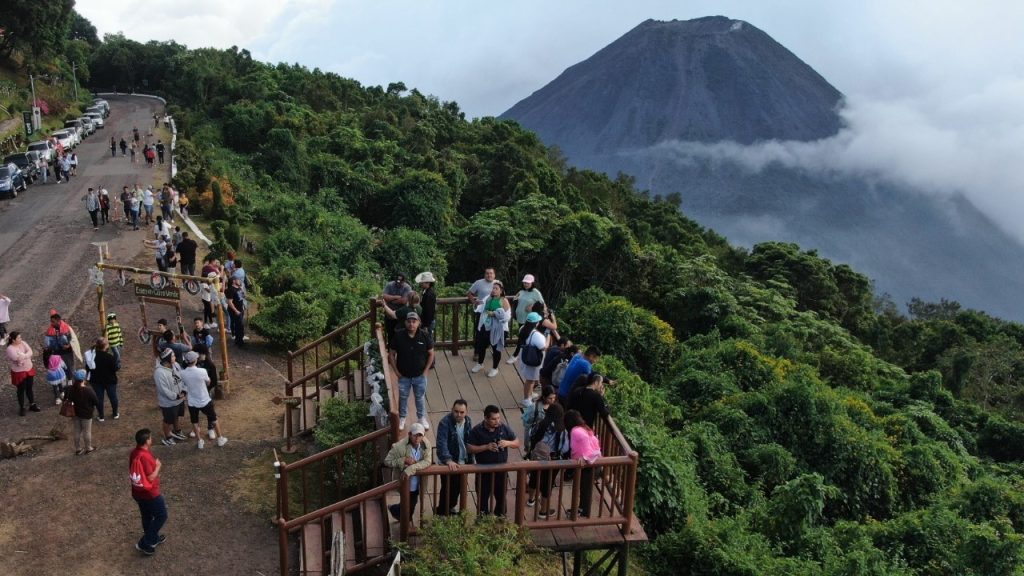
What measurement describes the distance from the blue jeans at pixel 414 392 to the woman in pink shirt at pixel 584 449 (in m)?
2.08

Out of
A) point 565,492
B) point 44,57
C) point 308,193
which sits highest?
point 44,57

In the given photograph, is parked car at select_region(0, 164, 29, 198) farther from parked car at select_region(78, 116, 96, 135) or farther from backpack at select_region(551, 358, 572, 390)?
backpack at select_region(551, 358, 572, 390)

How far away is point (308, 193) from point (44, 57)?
114ft

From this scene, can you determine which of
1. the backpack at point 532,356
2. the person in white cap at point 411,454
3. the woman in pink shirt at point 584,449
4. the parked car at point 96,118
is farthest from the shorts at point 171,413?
the parked car at point 96,118

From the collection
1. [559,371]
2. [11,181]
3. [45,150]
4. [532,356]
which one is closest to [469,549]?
[559,371]

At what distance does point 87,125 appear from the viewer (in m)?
50.3

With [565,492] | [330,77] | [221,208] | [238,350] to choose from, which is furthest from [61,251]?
[330,77]

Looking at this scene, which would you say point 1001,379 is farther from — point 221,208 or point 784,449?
point 221,208

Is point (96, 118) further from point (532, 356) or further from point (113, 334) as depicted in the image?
point (532, 356)

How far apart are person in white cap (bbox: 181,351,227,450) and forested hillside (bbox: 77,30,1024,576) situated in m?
4.37

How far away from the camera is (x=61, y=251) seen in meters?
22.4

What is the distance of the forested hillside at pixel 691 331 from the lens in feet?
37.4

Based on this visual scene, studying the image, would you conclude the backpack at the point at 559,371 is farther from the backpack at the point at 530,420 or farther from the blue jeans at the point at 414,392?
the blue jeans at the point at 414,392

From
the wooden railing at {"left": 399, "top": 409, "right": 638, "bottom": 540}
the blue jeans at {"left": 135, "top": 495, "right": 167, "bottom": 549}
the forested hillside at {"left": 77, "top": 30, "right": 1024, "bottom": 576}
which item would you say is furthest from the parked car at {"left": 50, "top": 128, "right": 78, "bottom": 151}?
the wooden railing at {"left": 399, "top": 409, "right": 638, "bottom": 540}
